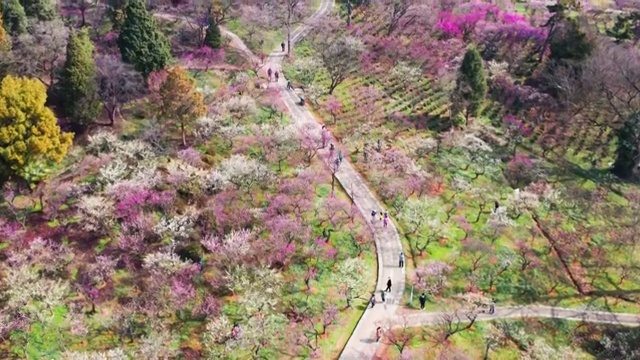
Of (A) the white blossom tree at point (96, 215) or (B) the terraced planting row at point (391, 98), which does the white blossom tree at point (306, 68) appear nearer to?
(B) the terraced planting row at point (391, 98)

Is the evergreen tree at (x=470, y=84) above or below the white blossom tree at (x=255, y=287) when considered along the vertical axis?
above

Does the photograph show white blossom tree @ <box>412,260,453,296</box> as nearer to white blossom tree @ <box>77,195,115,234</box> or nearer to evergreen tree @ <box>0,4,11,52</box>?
white blossom tree @ <box>77,195,115,234</box>

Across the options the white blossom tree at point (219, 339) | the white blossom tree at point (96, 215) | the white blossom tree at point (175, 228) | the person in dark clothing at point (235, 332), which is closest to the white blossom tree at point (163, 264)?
the white blossom tree at point (175, 228)

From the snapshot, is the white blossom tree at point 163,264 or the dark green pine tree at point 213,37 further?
the dark green pine tree at point 213,37

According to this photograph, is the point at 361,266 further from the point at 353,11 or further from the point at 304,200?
the point at 353,11

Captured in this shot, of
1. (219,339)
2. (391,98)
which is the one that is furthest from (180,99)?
(391,98)

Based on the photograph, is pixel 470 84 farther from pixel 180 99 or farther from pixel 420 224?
pixel 180 99

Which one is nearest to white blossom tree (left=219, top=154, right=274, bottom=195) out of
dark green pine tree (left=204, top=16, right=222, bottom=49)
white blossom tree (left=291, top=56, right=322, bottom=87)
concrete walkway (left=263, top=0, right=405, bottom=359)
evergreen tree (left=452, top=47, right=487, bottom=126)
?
concrete walkway (left=263, top=0, right=405, bottom=359)
